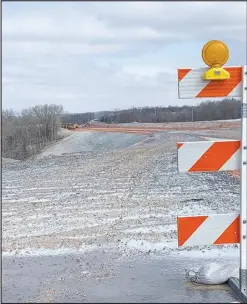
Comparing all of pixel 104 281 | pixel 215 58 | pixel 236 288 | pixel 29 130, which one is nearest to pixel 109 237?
pixel 104 281

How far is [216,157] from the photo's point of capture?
455 centimetres

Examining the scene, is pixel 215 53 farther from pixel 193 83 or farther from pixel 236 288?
pixel 236 288

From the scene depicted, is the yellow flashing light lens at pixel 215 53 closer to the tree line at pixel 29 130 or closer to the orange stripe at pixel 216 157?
the orange stripe at pixel 216 157

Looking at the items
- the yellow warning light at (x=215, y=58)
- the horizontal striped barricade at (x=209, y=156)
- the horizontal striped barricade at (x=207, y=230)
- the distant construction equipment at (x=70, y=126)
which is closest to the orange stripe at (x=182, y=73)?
the yellow warning light at (x=215, y=58)

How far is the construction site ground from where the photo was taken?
5160 mm

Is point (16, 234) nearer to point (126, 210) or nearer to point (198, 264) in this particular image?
point (126, 210)

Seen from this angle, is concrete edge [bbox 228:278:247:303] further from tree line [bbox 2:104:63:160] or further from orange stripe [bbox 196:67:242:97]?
tree line [bbox 2:104:63:160]

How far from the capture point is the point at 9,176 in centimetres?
1998

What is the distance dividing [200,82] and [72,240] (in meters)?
4.04

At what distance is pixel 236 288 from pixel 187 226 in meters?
0.79

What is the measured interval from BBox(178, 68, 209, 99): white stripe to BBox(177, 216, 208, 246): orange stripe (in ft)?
3.61

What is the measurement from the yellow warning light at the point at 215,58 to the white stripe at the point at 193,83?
76 mm

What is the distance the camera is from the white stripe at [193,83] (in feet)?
14.9

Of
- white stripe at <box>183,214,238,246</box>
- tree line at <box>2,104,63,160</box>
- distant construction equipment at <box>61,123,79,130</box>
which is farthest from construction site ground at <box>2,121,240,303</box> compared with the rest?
distant construction equipment at <box>61,123,79,130</box>
